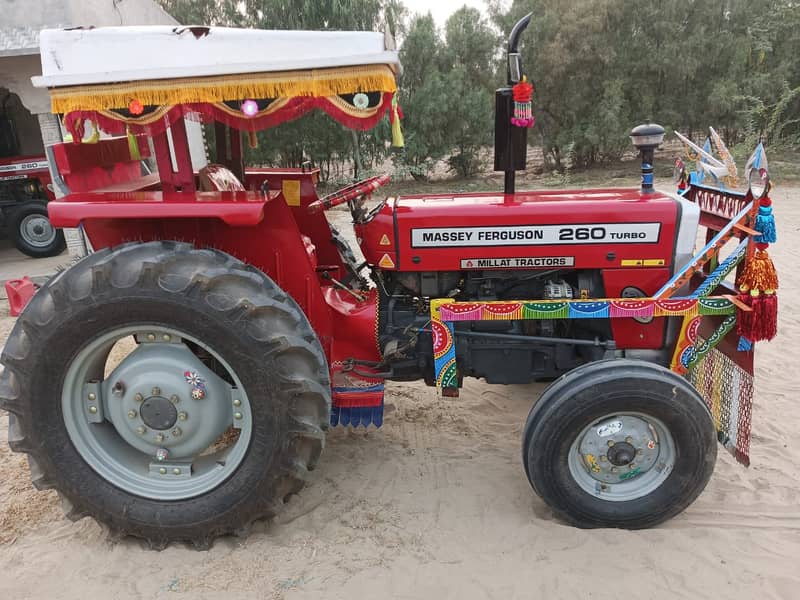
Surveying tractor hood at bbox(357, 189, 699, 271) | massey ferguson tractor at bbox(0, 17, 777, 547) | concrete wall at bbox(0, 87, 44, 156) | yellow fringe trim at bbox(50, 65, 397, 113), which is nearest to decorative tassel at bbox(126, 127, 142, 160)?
massey ferguson tractor at bbox(0, 17, 777, 547)

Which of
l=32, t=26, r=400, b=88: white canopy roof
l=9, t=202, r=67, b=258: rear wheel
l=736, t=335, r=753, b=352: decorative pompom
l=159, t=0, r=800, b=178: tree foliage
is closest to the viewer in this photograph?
l=32, t=26, r=400, b=88: white canopy roof

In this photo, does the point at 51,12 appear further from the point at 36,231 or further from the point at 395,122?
the point at 395,122

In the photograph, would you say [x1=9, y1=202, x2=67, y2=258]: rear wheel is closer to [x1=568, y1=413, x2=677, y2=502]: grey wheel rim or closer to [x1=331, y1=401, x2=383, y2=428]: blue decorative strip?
[x1=331, y1=401, x2=383, y2=428]: blue decorative strip

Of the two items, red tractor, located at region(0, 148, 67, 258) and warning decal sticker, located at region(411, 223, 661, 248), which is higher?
warning decal sticker, located at region(411, 223, 661, 248)

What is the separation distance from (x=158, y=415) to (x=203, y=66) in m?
1.43

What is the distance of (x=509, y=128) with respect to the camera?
9.27 ft

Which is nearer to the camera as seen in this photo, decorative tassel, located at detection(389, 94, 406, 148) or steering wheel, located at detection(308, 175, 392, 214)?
decorative tassel, located at detection(389, 94, 406, 148)

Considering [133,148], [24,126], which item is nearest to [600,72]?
[24,126]

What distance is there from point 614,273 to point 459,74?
40.3ft

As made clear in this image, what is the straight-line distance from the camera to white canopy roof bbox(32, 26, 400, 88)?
89.1 inches

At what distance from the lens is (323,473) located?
313 centimetres

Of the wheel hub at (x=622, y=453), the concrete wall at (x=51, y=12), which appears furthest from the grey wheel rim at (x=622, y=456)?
the concrete wall at (x=51, y=12)

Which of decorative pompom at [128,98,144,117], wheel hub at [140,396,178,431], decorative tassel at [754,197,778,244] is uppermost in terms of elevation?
decorative pompom at [128,98,144,117]

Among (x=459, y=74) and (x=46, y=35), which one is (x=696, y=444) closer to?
(x=46, y=35)
